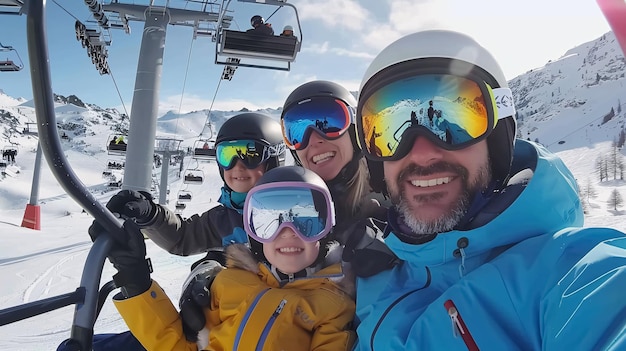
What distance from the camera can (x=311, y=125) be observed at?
2.45 m

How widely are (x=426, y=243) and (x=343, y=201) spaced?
96 centimetres

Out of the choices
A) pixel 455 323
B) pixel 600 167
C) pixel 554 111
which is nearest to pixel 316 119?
pixel 455 323

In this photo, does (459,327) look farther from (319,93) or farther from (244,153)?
(244,153)

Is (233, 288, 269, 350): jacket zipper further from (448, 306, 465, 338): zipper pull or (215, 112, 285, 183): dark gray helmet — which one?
(215, 112, 285, 183): dark gray helmet

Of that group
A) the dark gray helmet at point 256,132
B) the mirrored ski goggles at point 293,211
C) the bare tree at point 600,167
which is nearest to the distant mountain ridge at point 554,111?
the bare tree at point 600,167

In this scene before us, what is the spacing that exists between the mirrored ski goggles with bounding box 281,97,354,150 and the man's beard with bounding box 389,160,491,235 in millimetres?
962

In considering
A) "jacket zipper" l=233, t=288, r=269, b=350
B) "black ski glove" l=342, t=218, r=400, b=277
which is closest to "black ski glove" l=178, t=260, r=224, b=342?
"jacket zipper" l=233, t=288, r=269, b=350

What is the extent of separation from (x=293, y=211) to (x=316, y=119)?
0.76m

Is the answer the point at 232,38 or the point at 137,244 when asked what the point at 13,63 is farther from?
the point at 137,244

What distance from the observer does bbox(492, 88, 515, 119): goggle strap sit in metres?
1.46

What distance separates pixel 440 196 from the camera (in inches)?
54.9

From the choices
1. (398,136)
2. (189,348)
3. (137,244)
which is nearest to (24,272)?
(189,348)

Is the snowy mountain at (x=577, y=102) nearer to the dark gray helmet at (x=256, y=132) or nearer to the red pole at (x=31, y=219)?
the red pole at (x=31, y=219)

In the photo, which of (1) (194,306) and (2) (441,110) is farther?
(1) (194,306)
